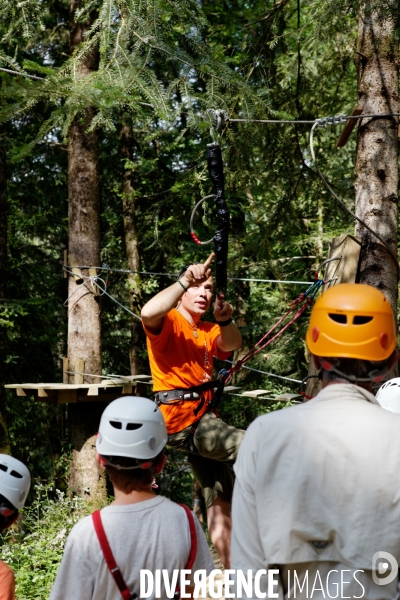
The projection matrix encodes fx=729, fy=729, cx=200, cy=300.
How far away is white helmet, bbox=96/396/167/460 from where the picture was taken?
233 centimetres

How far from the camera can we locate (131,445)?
233cm

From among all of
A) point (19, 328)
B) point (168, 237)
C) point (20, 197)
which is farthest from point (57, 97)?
point (20, 197)

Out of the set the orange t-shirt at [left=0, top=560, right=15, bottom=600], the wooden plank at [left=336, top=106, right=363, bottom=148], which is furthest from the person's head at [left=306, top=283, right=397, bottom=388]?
the wooden plank at [left=336, top=106, right=363, bottom=148]

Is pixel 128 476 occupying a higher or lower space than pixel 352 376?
lower

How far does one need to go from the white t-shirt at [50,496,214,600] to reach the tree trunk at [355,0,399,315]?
297cm

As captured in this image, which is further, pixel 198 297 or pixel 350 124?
pixel 350 124

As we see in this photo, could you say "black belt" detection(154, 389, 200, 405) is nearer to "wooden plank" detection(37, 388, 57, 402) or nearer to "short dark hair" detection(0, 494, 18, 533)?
"short dark hair" detection(0, 494, 18, 533)

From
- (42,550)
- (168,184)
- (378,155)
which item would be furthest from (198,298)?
(168,184)

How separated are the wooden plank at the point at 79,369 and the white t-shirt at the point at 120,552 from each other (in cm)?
576

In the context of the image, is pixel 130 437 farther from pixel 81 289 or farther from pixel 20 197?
pixel 20 197

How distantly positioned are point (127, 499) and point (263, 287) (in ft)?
38.4

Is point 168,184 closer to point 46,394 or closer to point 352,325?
point 46,394

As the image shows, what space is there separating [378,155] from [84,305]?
4143mm

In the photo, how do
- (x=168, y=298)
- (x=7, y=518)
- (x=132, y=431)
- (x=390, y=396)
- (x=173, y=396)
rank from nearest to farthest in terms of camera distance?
(x=132, y=431) < (x=7, y=518) < (x=390, y=396) < (x=168, y=298) < (x=173, y=396)
